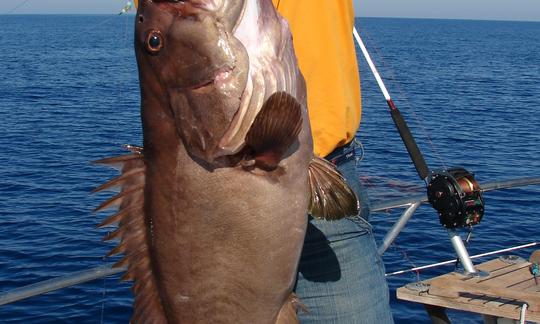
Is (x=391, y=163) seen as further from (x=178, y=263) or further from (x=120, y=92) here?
(x=178, y=263)

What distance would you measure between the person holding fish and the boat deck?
6.56 ft

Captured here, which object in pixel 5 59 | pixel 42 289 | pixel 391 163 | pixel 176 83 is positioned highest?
pixel 176 83

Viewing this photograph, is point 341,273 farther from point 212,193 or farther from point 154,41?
point 154,41

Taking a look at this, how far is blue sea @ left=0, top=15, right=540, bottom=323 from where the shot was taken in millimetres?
12266

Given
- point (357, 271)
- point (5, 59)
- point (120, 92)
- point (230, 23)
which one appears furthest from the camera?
point (5, 59)

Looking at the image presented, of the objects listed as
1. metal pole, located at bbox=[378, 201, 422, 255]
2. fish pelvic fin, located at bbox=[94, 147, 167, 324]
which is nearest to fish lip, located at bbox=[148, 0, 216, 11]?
fish pelvic fin, located at bbox=[94, 147, 167, 324]

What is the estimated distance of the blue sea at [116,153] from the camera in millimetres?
12266

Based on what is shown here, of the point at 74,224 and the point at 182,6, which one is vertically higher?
the point at 182,6

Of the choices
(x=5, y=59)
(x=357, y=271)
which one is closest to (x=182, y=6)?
(x=357, y=271)

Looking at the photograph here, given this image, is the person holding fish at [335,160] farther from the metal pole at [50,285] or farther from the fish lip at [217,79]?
the metal pole at [50,285]

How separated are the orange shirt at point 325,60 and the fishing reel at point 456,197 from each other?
6.62 feet

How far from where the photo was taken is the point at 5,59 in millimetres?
51781

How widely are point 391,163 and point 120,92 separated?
1555cm

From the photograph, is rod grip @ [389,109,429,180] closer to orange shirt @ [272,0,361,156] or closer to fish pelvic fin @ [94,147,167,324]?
orange shirt @ [272,0,361,156]
